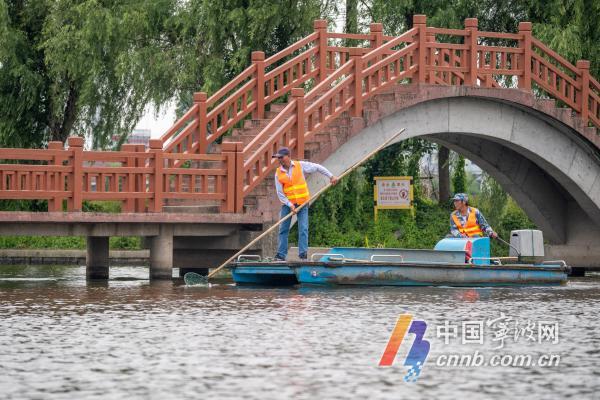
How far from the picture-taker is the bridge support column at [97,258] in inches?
969

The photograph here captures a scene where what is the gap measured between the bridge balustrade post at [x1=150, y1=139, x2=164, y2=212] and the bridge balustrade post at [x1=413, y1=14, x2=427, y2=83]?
5.78m

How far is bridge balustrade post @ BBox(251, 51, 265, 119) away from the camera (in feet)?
88.1

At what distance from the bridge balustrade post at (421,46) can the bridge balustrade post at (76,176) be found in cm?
710

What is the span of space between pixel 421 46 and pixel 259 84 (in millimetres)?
3083

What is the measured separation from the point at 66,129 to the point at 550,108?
13281 mm

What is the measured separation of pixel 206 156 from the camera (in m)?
22.9

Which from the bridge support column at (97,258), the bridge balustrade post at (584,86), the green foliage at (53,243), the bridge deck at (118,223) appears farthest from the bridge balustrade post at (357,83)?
the green foliage at (53,243)

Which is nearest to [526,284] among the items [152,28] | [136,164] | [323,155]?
[323,155]

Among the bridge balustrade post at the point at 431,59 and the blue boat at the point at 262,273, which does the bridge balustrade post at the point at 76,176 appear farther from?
the bridge balustrade post at the point at 431,59

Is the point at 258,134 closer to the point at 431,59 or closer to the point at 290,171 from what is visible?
the point at 290,171

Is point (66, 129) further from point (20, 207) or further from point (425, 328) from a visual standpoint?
point (425, 328)

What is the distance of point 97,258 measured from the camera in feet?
81.0

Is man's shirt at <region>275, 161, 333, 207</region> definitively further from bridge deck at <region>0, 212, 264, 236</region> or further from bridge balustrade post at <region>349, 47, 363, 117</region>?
bridge balustrade post at <region>349, 47, 363, 117</region>

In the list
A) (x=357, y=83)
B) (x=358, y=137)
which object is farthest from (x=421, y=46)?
(x=358, y=137)
